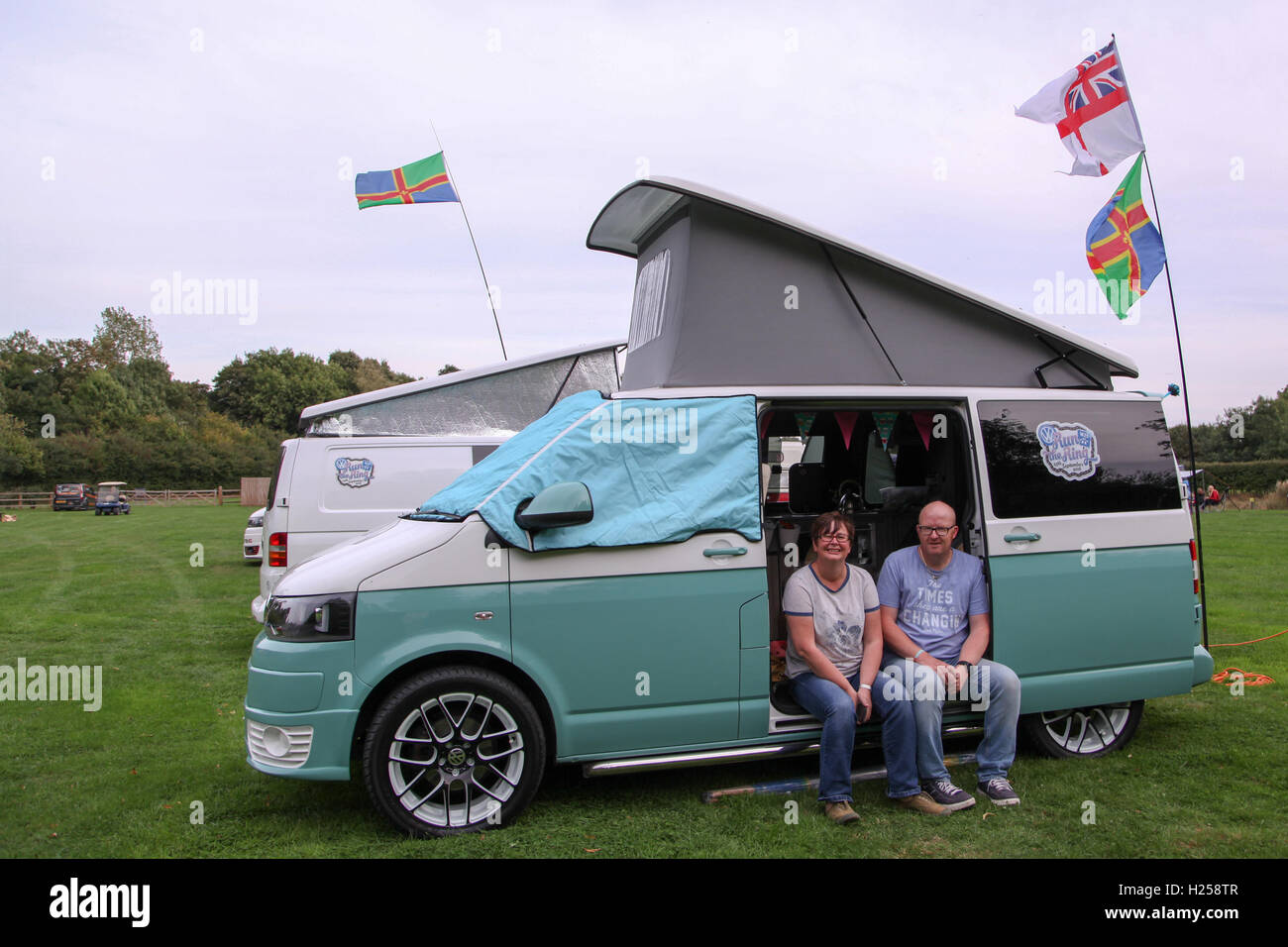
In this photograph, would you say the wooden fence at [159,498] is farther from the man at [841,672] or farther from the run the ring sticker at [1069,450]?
the run the ring sticker at [1069,450]

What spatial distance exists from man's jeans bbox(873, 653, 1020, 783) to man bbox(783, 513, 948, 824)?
0.07 meters

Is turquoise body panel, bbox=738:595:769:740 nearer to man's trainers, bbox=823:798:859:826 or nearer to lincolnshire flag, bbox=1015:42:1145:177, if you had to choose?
man's trainers, bbox=823:798:859:826

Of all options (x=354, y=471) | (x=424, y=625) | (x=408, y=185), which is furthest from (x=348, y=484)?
(x=424, y=625)

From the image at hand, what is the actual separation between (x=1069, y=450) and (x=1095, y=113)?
3.61 m

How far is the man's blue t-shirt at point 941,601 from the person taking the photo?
5.04 meters

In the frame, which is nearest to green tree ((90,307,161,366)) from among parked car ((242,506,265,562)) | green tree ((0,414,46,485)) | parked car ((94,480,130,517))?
green tree ((0,414,46,485))

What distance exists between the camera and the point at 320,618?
169 inches

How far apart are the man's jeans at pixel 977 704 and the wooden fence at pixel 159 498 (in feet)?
187

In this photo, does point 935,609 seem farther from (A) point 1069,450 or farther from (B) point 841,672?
(A) point 1069,450

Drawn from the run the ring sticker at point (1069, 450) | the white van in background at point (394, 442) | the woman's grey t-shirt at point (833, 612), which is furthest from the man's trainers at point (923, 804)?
the white van in background at point (394, 442)

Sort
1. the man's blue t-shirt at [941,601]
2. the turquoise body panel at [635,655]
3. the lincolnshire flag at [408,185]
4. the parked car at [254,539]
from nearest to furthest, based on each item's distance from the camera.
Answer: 1. the turquoise body panel at [635,655]
2. the man's blue t-shirt at [941,601]
3. the lincolnshire flag at [408,185]
4. the parked car at [254,539]

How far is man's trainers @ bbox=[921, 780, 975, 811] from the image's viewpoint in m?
4.64

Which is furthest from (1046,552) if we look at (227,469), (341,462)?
(227,469)
